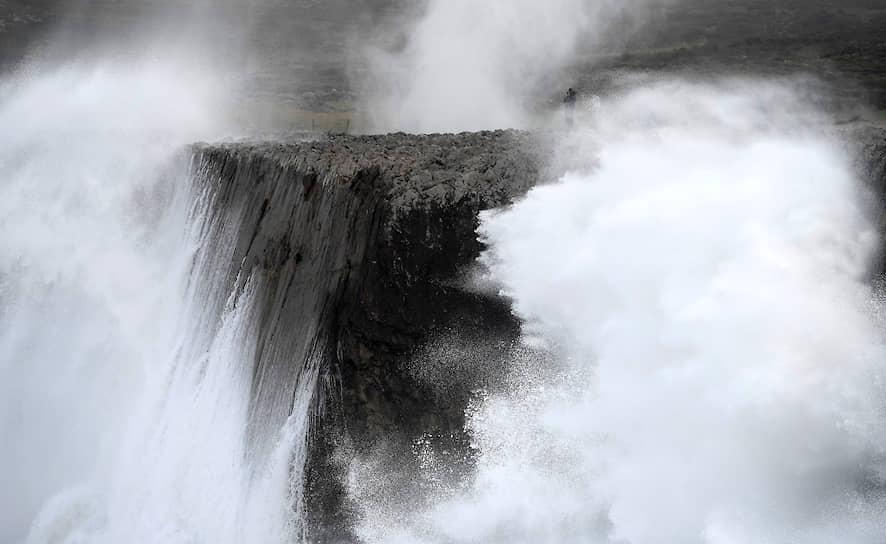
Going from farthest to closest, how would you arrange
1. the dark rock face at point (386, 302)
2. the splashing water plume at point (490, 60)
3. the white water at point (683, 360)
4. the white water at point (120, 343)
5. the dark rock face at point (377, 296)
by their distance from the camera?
the splashing water plume at point (490, 60)
the white water at point (120, 343)
the dark rock face at point (377, 296)
the dark rock face at point (386, 302)
the white water at point (683, 360)

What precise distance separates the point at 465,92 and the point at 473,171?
12.0 m

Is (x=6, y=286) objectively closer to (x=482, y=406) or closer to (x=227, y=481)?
(x=227, y=481)

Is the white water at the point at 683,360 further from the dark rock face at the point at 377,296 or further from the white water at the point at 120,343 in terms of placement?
the white water at the point at 120,343

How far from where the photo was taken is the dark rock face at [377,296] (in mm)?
9656

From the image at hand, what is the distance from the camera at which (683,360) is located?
819 cm

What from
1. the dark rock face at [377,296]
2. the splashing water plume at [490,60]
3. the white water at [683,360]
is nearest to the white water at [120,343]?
the dark rock face at [377,296]

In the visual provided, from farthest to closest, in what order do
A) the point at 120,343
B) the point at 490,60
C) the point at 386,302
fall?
the point at 490,60 → the point at 120,343 → the point at 386,302

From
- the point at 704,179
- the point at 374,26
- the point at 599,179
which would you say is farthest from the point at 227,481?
the point at 374,26

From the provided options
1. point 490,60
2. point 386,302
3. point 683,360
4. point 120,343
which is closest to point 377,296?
point 386,302

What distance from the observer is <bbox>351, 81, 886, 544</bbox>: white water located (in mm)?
7367

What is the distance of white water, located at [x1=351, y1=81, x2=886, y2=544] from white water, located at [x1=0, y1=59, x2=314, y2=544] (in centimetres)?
248

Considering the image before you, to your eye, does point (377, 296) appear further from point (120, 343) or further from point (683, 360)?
point (120, 343)

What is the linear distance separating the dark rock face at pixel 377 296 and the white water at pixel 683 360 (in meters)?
0.37

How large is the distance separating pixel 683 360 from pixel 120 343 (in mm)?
9123
